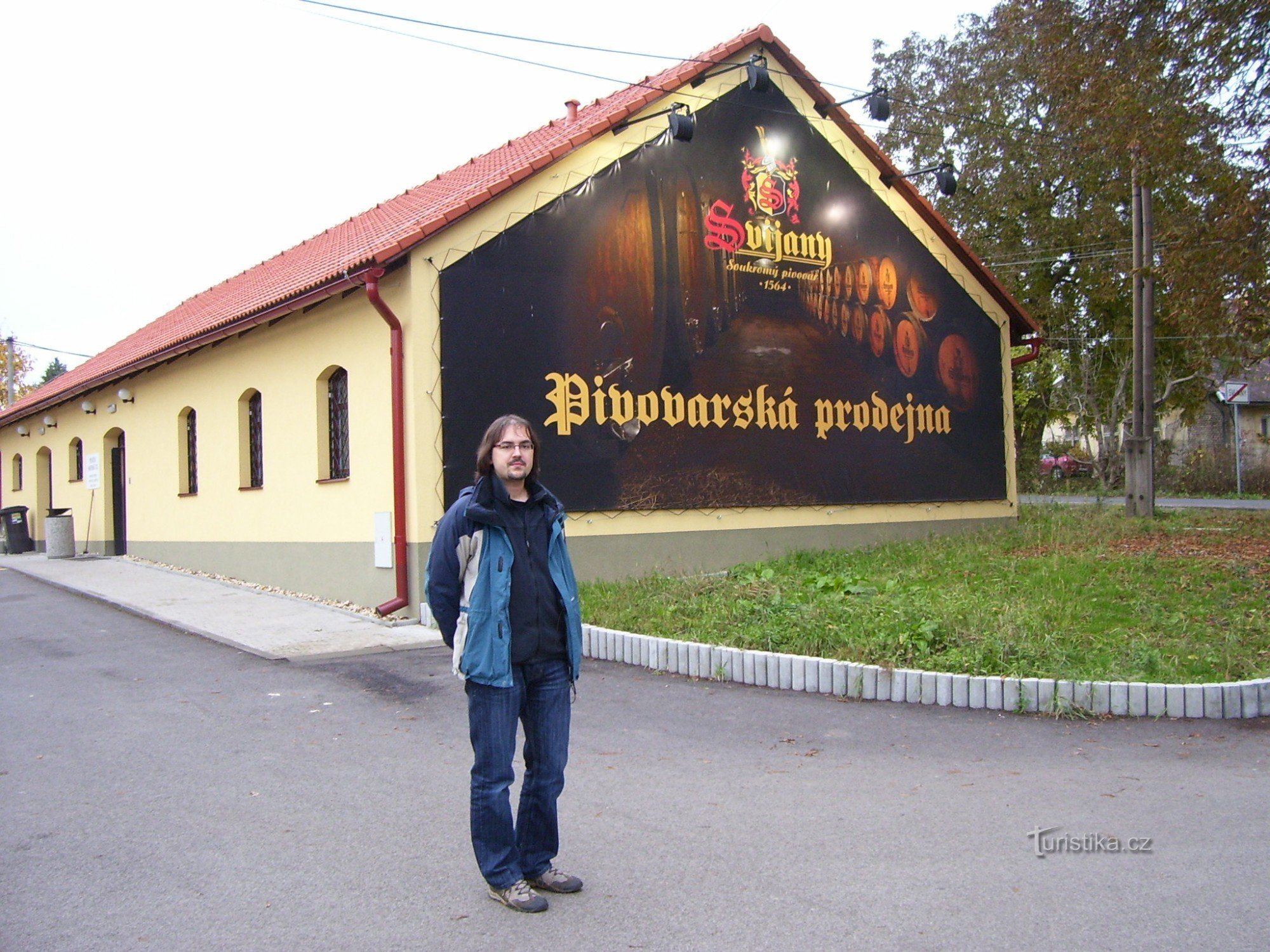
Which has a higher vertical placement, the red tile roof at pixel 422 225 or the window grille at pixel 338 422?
the red tile roof at pixel 422 225

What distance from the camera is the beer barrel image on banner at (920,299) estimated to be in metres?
17.4

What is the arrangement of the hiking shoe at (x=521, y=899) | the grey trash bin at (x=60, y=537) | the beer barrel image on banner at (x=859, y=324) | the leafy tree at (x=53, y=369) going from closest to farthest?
the hiking shoe at (x=521, y=899), the beer barrel image on banner at (x=859, y=324), the grey trash bin at (x=60, y=537), the leafy tree at (x=53, y=369)

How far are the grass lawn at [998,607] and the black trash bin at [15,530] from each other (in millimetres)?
18418

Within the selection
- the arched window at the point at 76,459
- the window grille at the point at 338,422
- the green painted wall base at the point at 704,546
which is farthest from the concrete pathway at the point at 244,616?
the arched window at the point at 76,459

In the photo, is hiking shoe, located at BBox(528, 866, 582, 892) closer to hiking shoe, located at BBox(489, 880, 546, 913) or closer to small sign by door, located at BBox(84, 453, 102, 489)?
hiking shoe, located at BBox(489, 880, 546, 913)

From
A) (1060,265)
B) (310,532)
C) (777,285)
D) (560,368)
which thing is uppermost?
(1060,265)

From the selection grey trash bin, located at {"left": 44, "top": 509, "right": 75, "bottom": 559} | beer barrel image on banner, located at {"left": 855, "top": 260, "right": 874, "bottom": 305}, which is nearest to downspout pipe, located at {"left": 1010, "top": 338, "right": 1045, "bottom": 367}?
beer barrel image on banner, located at {"left": 855, "top": 260, "right": 874, "bottom": 305}

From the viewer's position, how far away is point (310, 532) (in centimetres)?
1373

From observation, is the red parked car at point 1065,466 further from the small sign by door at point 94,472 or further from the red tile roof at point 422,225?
the small sign by door at point 94,472

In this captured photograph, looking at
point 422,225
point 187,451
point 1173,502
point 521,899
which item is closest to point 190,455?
point 187,451

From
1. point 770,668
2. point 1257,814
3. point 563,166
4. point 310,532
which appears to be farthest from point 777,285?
point 1257,814

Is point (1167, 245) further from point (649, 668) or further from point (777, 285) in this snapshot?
point (649, 668)

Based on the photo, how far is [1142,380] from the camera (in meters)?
A: 22.2

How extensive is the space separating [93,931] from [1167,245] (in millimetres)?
14066
